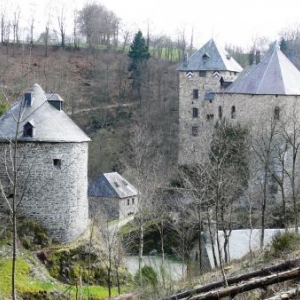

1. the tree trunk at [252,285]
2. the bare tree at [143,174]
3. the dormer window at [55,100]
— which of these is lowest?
the bare tree at [143,174]

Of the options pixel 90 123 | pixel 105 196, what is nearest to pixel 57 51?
pixel 90 123

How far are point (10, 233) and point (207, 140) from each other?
15.4m

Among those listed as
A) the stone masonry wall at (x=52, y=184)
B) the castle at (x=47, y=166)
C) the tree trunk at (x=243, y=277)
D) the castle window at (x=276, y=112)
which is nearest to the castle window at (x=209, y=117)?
the castle window at (x=276, y=112)

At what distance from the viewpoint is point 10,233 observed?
67.6 ft

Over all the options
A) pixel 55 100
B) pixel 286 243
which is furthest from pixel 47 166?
pixel 286 243

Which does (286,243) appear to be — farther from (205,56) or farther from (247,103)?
(205,56)

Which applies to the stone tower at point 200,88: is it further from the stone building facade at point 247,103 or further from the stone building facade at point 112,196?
the stone building facade at point 112,196

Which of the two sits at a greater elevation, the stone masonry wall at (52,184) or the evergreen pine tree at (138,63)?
the evergreen pine tree at (138,63)

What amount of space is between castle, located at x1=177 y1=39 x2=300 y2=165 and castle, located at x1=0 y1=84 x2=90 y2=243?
37.8 ft

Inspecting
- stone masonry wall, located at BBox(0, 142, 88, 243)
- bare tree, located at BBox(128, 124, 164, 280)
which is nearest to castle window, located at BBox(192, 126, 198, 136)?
bare tree, located at BBox(128, 124, 164, 280)

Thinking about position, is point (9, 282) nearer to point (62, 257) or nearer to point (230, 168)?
point (62, 257)

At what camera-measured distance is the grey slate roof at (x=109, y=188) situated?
117ft

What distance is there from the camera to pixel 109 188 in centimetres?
3581

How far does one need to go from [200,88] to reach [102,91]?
72.6 feet
